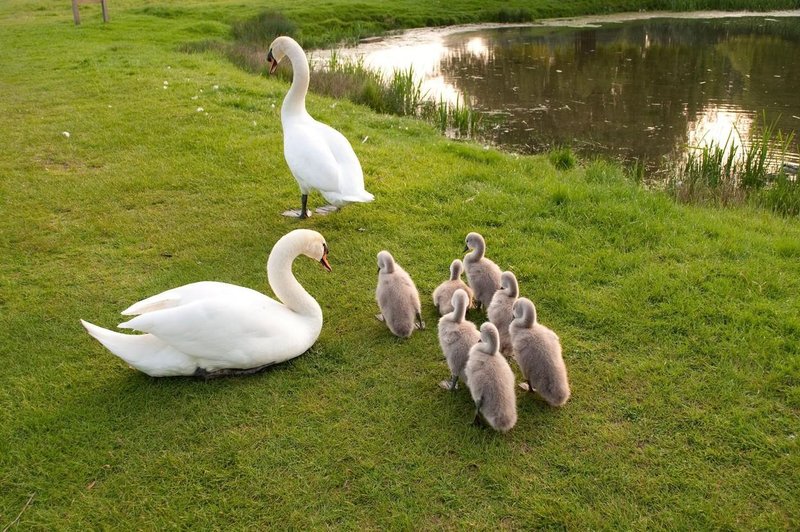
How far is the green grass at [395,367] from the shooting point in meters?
3.72

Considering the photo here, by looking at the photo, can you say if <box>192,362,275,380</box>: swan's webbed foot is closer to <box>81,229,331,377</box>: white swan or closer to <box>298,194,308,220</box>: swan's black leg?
<box>81,229,331,377</box>: white swan

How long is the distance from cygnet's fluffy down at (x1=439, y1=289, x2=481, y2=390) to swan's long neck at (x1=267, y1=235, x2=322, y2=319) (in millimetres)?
1094

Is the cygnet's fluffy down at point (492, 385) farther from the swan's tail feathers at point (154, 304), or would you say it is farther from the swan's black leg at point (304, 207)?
the swan's black leg at point (304, 207)

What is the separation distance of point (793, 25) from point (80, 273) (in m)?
33.4

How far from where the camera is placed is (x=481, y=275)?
5551 millimetres

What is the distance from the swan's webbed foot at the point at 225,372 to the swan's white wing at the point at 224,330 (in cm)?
7

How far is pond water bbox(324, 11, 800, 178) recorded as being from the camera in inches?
545

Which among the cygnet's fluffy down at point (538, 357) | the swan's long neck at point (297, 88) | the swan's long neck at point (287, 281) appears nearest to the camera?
the cygnet's fluffy down at point (538, 357)

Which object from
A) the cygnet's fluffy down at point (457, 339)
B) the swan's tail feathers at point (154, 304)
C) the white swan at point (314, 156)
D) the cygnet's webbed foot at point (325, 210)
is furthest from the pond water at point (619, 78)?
the swan's tail feathers at point (154, 304)

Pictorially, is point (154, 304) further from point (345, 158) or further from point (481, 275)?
point (345, 158)

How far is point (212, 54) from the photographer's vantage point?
1895 centimetres

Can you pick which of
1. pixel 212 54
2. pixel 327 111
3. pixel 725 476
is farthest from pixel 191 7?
pixel 725 476

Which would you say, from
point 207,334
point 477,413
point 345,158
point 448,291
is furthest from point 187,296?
point 345,158

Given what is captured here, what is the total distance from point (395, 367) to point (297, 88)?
13.8 ft
